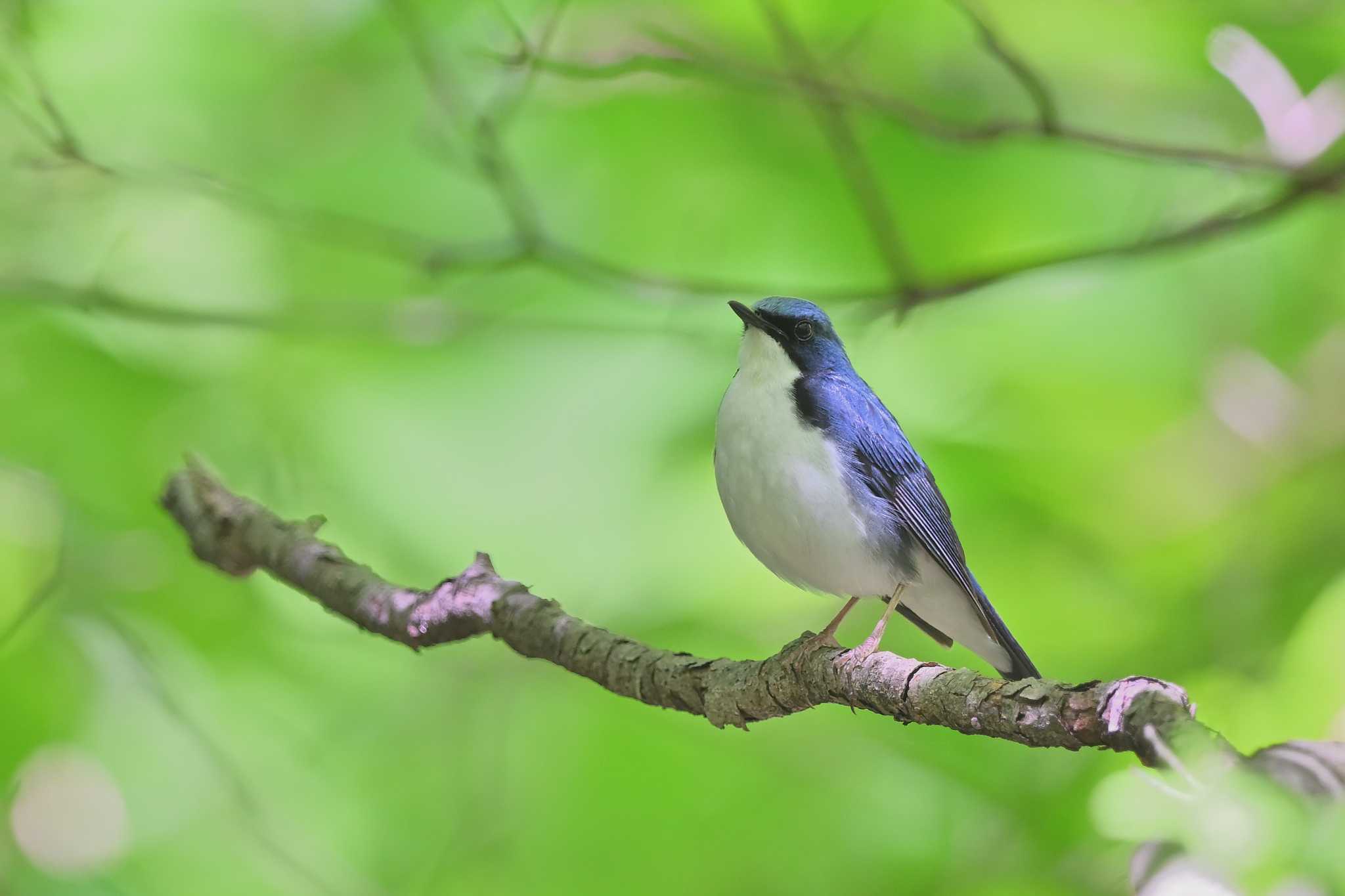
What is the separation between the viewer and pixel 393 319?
5.02 m

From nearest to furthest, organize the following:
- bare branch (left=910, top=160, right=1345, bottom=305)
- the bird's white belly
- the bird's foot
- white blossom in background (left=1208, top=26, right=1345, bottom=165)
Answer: the bird's foot
the bird's white belly
bare branch (left=910, top=160, right=1345, bottom=305)
white blossom in background (left=1208, top=26, right=1345, bottom=165)

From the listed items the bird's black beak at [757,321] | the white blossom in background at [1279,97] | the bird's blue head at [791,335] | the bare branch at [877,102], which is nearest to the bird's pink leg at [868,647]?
the bird's blue head at [791,335]

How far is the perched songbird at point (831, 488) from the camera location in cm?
351

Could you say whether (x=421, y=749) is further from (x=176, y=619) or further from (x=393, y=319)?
(x=393, y=319)

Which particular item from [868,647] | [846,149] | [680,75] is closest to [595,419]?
[680,75]

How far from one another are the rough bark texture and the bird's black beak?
125 cm

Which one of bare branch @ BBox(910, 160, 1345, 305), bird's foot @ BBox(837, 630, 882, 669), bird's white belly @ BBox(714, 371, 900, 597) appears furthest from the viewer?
Result: bare branch @ BBox(910, 160, 1345, 305)

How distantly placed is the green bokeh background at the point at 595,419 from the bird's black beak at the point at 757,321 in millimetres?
592

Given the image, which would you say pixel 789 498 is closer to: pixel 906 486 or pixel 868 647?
pixel 906 486

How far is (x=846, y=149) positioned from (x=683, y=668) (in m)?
2.25

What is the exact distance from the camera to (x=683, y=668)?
2.86 metres

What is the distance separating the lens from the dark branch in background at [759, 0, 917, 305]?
4.20 meters

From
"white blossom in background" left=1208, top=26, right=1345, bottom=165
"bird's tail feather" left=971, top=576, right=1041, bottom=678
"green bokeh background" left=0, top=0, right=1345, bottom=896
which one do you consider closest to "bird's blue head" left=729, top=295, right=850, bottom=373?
"green bokeh background" left=0, top=0, right=1345, bottom=896

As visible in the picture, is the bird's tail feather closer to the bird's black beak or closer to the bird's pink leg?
the bird's pink leg
